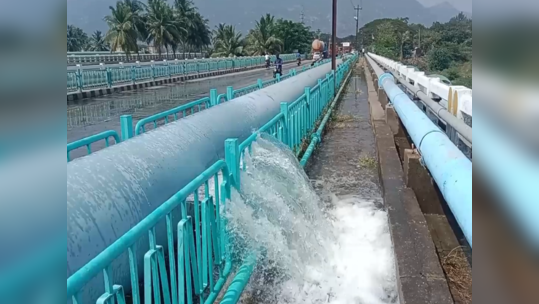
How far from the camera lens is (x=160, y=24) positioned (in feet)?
147

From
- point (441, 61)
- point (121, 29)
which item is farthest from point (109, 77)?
point (441, 61)

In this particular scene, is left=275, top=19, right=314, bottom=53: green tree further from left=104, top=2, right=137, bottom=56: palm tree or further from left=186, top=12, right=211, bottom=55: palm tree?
left=104, top=2, right=137, bottom=56: palm tree

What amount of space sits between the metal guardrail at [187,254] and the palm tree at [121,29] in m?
38.7

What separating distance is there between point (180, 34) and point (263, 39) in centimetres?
997

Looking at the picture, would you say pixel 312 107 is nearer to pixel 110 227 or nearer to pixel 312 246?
pixel 312 246

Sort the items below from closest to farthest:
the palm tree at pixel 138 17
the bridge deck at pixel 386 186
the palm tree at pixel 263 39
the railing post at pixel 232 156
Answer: the bridge deck at pixel 386 186 → the railing post at pixel 232 156 → the palm tree at pixel 138 17 → the palm tree at pixel 263 39

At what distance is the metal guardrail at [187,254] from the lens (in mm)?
1705

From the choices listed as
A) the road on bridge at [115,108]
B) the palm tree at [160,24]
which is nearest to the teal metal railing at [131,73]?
the road on bridge at [115,108]

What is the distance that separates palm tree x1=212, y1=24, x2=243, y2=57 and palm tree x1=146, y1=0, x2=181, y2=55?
242 inches

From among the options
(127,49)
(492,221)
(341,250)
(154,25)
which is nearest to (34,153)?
(492,221)

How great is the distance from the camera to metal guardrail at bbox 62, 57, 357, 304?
1.71m

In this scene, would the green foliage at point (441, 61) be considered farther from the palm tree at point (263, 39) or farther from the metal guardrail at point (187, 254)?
the metal guardrail at point (187, 254)

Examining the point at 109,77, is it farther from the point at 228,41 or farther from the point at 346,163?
the point at 228,41

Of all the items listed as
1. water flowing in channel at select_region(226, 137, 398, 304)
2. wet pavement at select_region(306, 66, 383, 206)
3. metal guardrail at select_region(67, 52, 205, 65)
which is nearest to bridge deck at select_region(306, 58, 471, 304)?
wet pavement at select_region(306, 66, 383, 206)
